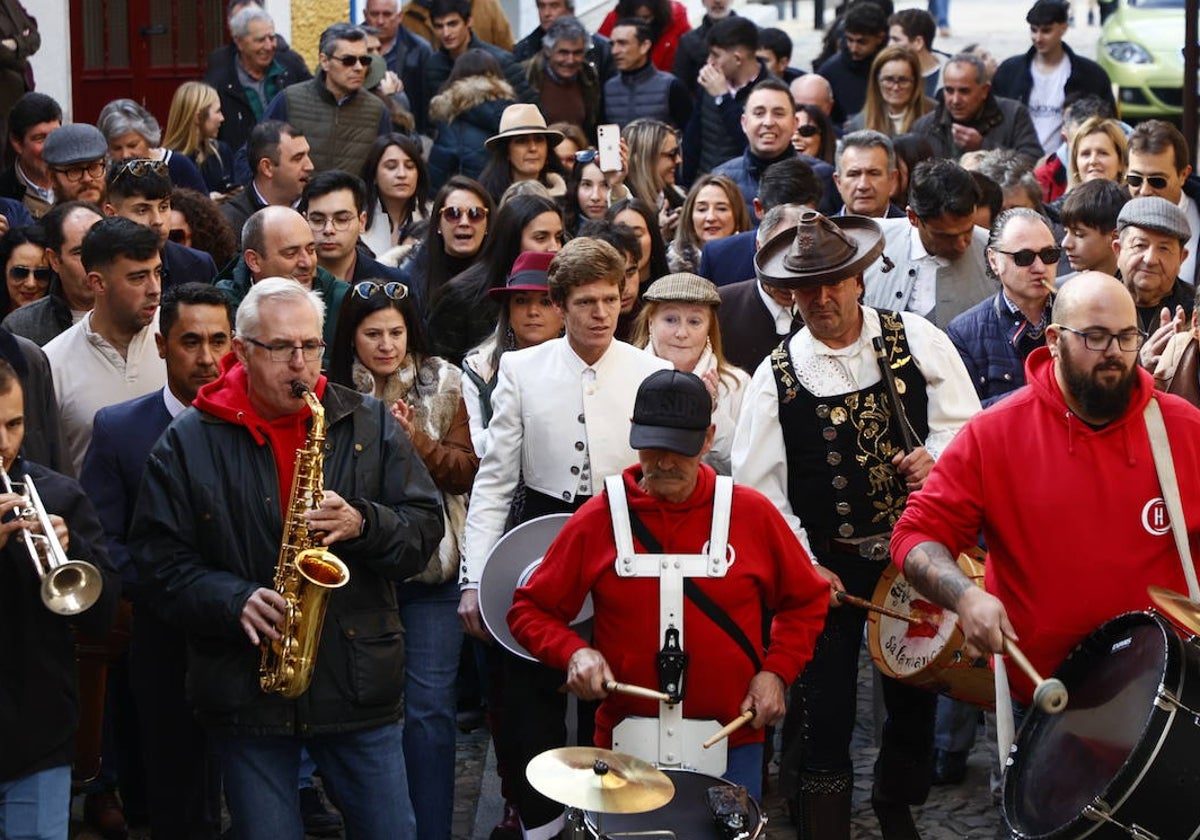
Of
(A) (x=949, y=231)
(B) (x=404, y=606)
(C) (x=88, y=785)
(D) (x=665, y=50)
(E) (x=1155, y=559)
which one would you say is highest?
(D) (x=665, y=50)

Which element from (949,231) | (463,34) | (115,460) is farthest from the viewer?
(463,34)

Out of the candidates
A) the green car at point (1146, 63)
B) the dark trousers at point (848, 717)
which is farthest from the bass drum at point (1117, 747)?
the green car at point (1146, 63)

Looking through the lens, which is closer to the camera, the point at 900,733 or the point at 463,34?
the point at 900,733

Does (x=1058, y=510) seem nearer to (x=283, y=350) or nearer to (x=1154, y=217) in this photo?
(x=283, y=350)

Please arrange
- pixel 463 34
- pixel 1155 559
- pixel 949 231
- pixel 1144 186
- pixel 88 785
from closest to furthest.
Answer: pixel 1155 559 < pixel 88 785 < pixel 949 231 < pixel 1144 186 < pixel 463 34

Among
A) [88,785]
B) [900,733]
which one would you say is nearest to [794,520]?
[900,733]

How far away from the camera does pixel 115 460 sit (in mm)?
7273

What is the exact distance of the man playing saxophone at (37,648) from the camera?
19.9 feet

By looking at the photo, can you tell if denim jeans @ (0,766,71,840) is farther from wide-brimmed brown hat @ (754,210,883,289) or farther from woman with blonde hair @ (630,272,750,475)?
woman with blonde hair @ (630,272,750,475)

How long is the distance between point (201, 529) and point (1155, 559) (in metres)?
2.98

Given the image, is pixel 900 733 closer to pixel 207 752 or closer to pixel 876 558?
pixel 876 558

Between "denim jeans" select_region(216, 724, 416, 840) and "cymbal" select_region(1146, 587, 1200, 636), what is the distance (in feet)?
8.02

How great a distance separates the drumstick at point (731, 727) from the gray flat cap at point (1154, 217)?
376 centimetres

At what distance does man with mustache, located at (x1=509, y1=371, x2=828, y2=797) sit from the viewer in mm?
6348
